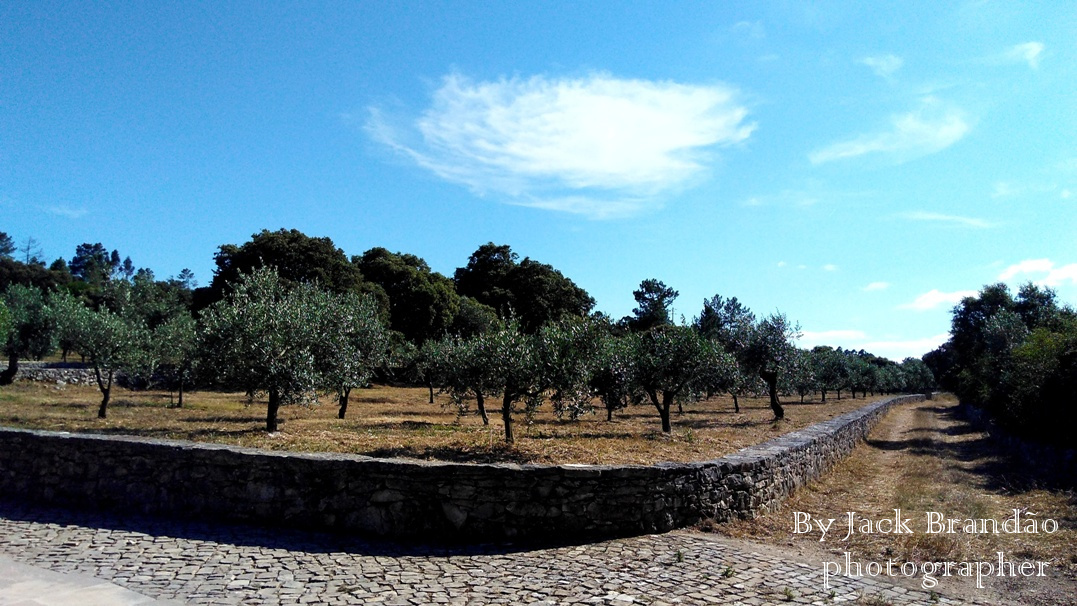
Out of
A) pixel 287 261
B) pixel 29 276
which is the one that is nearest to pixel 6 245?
pixel 29 276

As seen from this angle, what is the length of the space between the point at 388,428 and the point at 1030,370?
21942 mm

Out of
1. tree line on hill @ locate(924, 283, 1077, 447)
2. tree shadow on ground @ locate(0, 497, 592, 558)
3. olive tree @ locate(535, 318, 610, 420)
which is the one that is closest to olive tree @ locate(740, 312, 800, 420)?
tree line on hill @ locate(924, 283, 1077, 447)

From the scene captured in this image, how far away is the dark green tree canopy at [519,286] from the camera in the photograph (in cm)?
6650

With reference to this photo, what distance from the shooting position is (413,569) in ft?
23.3

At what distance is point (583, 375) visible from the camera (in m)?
15.4

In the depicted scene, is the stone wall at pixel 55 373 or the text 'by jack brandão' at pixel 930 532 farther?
the stone wall at pixel 55 373

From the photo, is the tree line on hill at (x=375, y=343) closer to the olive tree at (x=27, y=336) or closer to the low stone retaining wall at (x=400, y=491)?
the olive tree at (x=27, y=336)

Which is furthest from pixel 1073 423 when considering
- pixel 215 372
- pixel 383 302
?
pixel 383 302

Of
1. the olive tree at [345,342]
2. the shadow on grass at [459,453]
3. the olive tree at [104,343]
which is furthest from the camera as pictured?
the olive tree at [104,343]

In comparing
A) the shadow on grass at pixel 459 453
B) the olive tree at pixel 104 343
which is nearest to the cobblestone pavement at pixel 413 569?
the shadow on grass at pixel 459 453

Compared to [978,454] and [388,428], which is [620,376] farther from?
[978,454]

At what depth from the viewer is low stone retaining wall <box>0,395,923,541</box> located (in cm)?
837

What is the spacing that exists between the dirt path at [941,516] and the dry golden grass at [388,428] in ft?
7.73

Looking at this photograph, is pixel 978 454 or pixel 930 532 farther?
pixel 978 454
